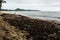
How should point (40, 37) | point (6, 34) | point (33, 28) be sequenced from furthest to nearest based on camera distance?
point (33, 28) < point (40, 37) < point (6, 34)

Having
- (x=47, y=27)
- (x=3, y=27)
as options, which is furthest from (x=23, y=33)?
(x=47, y=27)

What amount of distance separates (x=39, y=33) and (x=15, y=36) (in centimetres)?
214

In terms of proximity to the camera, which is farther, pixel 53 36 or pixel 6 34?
pixel 53 36

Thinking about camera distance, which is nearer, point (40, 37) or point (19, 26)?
point (40, 37)

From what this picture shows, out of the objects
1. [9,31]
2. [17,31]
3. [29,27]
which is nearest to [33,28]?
[29,27]

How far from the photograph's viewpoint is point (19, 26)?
1550cm

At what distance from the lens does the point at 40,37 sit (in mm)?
13680

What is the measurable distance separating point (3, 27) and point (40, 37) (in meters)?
2.58

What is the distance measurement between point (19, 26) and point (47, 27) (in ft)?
6.94

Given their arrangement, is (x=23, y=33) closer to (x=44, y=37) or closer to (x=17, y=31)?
(x=17, y=31)

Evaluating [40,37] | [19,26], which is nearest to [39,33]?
[40,37]

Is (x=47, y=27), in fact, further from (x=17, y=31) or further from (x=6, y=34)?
(x=6, y=34)

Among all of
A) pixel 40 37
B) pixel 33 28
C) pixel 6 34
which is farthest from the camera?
pixel 33 28

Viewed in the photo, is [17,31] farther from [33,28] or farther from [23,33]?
[33,28]
